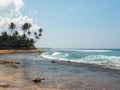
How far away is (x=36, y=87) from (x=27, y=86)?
0.61m

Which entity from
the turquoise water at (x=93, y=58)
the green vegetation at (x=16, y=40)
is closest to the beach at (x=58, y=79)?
the turquoise water at (x=93, y=58)

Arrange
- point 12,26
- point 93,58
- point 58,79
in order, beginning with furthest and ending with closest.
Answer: point 12,26 → point 93,58 → point 58,79

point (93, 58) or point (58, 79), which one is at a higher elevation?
point (58, 79)

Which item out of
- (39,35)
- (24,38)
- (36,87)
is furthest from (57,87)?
(39,35)

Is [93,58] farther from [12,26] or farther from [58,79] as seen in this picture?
[12,26]

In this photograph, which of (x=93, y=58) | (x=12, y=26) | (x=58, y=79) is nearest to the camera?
(x=58, y=79)

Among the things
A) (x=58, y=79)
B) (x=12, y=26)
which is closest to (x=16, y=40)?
(x=12, y=26)

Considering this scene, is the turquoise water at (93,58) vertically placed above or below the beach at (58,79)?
below

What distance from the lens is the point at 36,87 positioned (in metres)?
14.9

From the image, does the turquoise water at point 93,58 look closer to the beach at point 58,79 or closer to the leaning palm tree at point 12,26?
the beach at point 58,79

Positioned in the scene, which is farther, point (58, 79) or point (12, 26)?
point (12, 26)

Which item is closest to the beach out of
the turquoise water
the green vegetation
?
the turquoise water

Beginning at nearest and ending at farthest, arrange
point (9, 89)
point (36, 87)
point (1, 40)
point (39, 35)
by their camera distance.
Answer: point (9, 89)
point (36, 87)
point (1, 40)
point (39, 35)

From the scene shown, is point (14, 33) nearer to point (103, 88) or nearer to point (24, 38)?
point (24, 38)
